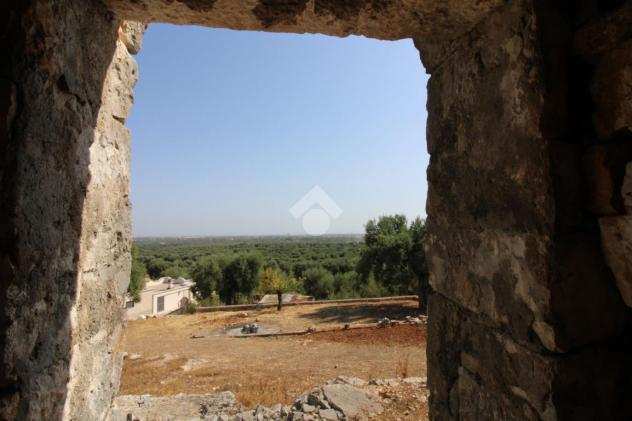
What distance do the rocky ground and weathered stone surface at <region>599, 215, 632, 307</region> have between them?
4.20 metres

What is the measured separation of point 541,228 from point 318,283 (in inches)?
995

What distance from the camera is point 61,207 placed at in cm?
135

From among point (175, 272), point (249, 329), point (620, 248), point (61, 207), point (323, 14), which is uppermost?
point (323, 14)

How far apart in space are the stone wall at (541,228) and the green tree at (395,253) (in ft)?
48.4

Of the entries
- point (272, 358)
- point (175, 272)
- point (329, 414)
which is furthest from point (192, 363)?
point (175, 272)

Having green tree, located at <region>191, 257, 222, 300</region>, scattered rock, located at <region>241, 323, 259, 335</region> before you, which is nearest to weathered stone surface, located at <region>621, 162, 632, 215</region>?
scattered rock, located at <region>241, 323, 259, 335</region>

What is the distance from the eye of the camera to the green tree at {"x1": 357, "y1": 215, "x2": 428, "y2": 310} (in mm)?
16388

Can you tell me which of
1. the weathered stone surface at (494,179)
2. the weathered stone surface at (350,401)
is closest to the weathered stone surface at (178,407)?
the weathered stone surface at (350,401)

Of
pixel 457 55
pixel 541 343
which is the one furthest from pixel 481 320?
pixel 457 55

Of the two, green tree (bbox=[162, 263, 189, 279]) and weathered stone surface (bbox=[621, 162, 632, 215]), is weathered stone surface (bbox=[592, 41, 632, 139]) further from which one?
green tree (bbox=[162, 263, 189, 279])

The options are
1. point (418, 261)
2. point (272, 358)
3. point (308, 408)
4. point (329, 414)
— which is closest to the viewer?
point (329, 414)

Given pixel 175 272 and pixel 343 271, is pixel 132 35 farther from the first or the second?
pixel 175 272

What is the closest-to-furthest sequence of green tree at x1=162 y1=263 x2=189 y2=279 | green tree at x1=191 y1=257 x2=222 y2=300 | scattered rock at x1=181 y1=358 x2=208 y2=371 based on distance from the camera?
scattered rock at x1=181 y1=358 x2=208 y2=371, green tree at x1=191 y1=257 x2=222 y2=300, green tree at x1=162 y1=263 x2=189 y2=279

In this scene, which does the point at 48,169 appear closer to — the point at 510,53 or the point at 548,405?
the point at 510,53
